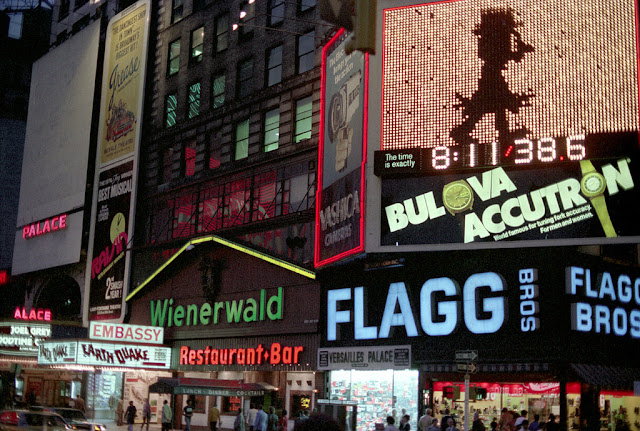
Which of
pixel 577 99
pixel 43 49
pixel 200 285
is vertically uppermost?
pixel 43 49

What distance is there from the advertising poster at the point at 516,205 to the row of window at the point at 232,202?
957cm

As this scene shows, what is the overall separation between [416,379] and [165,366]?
15787mm

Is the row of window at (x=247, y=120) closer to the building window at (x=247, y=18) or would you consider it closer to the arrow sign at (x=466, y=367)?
the building window at (x=247, y=18)

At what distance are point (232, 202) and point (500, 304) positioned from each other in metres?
19.1

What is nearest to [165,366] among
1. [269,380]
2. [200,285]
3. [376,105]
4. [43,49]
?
[200,285]

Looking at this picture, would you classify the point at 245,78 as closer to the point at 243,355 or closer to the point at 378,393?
the point at 243,355

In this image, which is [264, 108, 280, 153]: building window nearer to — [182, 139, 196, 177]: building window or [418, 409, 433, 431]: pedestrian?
[182, 139, 196, 177]: building window

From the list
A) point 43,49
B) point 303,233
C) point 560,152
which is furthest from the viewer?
point 43,49

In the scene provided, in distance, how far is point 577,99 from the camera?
89.4 ft

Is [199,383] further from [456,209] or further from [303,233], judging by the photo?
[456,209]

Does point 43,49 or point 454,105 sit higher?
point 43,49

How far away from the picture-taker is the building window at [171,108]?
49375mm

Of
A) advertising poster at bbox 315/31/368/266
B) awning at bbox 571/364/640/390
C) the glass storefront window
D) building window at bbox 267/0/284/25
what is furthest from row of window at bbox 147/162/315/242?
awning at bbox 571/364/640/390

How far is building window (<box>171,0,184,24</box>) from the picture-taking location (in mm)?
51281
